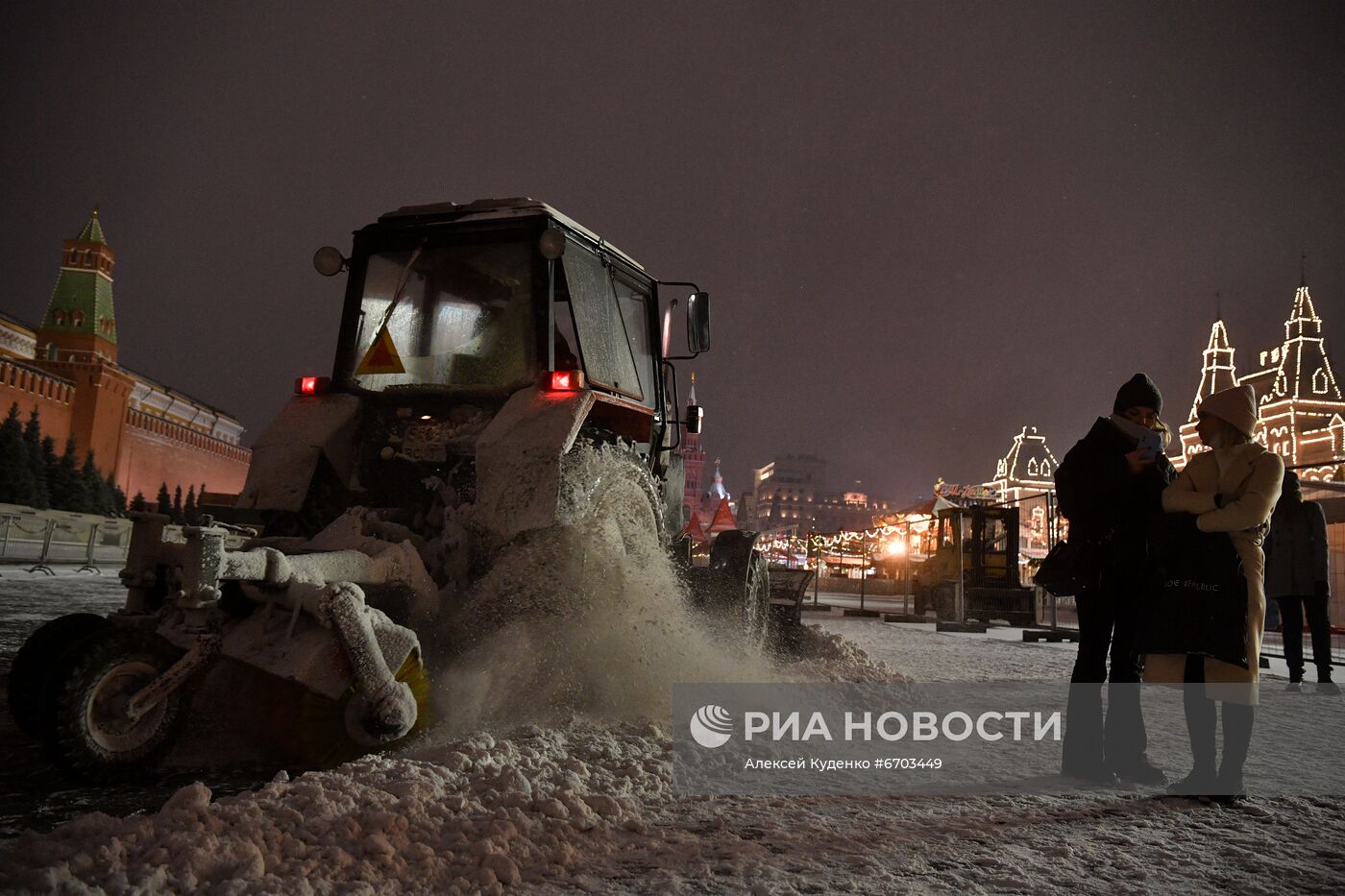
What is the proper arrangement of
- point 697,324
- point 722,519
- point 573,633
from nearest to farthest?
point 573,633 → point 697,324 → point 722,519

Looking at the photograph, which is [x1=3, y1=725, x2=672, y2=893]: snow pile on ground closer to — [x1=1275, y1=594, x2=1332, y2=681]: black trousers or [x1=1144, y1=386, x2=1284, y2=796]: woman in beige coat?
[x1=1144, y1=386, x2=1284, y2=796]: woman in beige coat

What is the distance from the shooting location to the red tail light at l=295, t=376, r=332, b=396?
222 inches

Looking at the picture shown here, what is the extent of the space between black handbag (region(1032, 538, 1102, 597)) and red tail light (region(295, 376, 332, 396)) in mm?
4348

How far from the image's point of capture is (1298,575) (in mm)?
7496

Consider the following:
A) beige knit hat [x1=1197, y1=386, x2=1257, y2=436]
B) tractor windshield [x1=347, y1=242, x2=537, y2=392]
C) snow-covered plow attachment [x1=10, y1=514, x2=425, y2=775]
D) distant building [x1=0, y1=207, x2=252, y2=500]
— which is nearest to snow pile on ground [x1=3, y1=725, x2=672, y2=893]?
snow-covered plow attachment [x1=10, y1=514, x2=425, y2=775]

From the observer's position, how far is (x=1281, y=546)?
756 centimetres

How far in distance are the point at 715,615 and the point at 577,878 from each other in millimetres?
3344

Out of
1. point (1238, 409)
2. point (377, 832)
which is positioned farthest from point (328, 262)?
point (1238, 409)

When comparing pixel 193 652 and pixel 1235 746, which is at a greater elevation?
pixel 193 652

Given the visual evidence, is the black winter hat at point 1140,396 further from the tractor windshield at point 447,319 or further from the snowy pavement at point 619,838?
the tractor windshield at point 447,319

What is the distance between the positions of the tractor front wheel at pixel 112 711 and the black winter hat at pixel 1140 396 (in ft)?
13.9

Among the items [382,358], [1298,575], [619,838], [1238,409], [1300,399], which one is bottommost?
[619,838]

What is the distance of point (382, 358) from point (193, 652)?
2570 millimetres

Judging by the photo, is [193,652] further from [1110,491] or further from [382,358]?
[1110,491]
